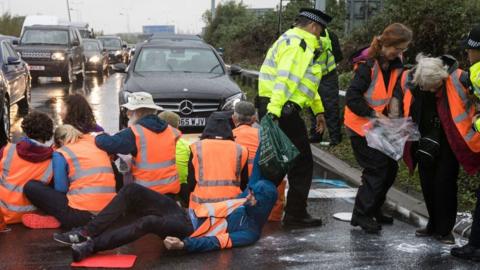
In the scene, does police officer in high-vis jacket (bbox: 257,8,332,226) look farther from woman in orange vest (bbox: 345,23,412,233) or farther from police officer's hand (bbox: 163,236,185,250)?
police officer's hand (bbox: 163,236,185,250)

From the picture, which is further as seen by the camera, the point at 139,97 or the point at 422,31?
the point at 422,31

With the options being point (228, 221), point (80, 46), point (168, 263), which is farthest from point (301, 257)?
point (80, 46)

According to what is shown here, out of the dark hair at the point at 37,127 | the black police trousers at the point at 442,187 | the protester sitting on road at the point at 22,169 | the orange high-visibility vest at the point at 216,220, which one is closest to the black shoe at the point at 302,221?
the orange high-visibility vest at the point at 216,220

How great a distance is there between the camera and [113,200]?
548 cm

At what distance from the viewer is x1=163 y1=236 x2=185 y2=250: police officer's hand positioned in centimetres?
525

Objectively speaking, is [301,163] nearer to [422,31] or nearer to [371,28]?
[422,31]

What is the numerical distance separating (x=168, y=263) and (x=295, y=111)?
169 centimetres

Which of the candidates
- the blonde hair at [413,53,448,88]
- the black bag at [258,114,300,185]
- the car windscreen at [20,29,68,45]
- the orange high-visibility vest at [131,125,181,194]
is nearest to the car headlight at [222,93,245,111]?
the orange high-visibility vest at [131,125,181,194]

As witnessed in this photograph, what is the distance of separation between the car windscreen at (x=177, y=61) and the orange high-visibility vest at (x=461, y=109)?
6790 mm

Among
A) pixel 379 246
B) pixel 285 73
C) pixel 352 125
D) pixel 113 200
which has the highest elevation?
pixel 285 73

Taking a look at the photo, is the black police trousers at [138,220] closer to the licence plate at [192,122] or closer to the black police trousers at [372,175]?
the black police trousers at [372,175]

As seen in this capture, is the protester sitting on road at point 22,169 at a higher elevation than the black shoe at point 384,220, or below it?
higher

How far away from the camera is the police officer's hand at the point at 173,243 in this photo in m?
5.25

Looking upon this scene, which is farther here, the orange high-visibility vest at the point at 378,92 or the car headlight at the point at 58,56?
the car headlight at the point at 58,56
